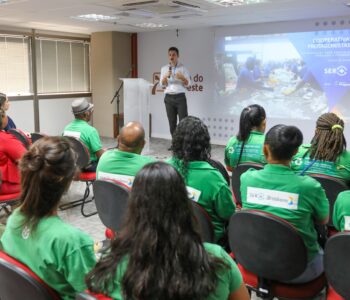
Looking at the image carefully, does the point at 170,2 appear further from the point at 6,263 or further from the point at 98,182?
the point at 6,263

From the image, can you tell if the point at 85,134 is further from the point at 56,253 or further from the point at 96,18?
the point at 96,18

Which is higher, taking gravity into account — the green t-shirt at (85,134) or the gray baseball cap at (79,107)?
the gray baseball cap at (79,107)

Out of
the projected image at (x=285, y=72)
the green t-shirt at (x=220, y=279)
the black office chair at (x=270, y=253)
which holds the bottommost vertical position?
the black office chair at (x=270, y=253)

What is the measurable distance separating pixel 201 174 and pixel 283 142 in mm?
451

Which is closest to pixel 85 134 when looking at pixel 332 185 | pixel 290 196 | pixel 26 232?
pixel 332 185

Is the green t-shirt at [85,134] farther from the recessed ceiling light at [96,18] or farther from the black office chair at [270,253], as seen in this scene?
the recessed ceiling light at [96,18]

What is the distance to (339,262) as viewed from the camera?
60.9 inches

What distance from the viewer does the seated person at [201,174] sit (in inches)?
81.9

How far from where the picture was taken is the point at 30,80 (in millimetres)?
7996

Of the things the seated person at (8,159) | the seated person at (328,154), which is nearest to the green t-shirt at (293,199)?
the seated person at (328,154)

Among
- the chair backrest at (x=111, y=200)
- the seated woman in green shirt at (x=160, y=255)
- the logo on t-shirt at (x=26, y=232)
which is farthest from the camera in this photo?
the chair backrest at (x=111, y=200)

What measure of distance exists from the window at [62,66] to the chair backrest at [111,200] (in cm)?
635

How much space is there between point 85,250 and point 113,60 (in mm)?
7410

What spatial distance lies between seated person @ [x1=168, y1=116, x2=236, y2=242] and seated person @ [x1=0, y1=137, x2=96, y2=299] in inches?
33.2
